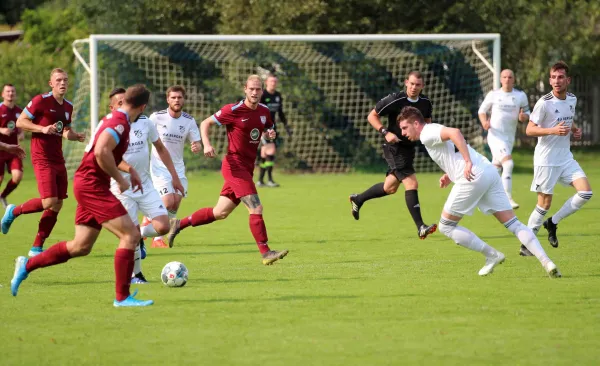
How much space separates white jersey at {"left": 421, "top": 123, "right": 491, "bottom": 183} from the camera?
9078mm

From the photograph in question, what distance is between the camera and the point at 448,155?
927 cm

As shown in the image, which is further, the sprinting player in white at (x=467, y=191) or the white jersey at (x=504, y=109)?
the white jersey at (x=504, y=109)

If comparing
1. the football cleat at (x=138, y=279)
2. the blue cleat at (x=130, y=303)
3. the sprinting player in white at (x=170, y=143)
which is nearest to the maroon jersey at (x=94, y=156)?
the blue cleat at (x=130, y=303)

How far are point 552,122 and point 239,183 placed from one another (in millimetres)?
3627

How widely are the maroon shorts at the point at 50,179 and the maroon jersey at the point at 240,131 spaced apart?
2007 millimetres

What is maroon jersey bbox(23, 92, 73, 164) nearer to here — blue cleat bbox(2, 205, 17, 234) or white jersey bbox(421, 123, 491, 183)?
blue cleat bbox(2, 205, 17, 234)

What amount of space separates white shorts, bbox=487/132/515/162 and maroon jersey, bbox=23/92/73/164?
24.4 feet

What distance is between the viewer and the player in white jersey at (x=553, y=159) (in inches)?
437

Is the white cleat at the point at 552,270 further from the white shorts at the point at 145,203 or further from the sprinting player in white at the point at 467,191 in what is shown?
the white shorts at the point at 145,203

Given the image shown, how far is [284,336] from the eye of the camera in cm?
695

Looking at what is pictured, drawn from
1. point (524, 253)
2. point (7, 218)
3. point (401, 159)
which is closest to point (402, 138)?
point (401, 159)

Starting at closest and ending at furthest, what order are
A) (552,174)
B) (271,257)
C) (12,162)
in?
(271,257) → (552,174) → (12,162)

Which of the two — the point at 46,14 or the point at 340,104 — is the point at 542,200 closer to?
the point at 340,104

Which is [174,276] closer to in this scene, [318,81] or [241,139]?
[241,139]
